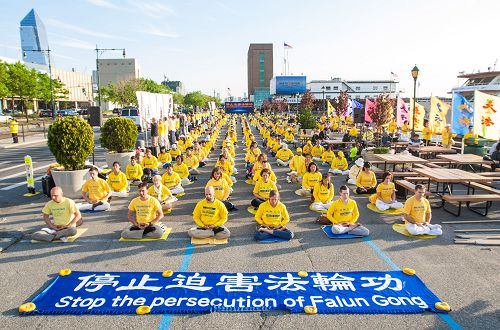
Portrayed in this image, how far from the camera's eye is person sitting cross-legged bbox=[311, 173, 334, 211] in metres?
11.2

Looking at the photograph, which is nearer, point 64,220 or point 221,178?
point 64,220

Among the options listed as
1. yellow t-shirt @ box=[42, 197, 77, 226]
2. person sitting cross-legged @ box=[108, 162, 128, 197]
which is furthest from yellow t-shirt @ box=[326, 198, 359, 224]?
person sitting cross-legged @ box=[108, 162, 128, 197]

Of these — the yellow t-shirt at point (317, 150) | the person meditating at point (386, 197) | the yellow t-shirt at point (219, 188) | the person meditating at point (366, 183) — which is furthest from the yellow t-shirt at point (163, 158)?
the person meditating at point (386, 197)

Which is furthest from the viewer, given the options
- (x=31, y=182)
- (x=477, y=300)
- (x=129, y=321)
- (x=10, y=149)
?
(x=10, y=149)

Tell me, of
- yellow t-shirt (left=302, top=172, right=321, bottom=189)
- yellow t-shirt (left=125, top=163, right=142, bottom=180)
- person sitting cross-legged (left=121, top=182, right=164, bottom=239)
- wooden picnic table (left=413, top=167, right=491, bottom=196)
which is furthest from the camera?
yellow t-shirt (left=125, top=163, right=142, bottom=180)

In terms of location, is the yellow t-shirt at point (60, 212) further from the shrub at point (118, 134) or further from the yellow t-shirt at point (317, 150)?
the yellow t-shirt at point (317, 150)

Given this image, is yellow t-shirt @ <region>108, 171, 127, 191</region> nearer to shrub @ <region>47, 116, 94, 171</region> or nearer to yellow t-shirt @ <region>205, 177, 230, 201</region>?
shrub @ <region>47, 116, 94, 171</region>

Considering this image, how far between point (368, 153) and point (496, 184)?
16.9 feet

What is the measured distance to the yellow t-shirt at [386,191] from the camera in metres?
11.2

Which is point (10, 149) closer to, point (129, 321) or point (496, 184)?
point (129, 321)

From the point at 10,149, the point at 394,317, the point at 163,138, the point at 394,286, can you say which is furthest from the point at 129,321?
the point at 10,149

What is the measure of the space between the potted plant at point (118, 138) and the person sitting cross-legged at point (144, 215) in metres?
8.66

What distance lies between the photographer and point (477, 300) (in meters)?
6.07

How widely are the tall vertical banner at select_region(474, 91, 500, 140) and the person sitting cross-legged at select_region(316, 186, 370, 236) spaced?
9.89m
